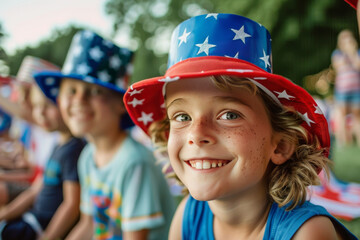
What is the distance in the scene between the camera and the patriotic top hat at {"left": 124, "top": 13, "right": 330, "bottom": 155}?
1166 millimetres

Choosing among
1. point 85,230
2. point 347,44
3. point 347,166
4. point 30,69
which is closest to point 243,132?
point 85,230

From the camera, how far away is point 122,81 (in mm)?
2258

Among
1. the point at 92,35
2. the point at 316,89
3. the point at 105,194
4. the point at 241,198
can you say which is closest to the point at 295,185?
the point at 241,198

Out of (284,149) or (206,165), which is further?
(284,149)

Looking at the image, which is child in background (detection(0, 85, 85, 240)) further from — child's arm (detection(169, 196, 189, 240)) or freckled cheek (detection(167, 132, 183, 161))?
freckled cheek (detection(167, 132, 183, 161))

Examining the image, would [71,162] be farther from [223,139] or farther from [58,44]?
[58,44]

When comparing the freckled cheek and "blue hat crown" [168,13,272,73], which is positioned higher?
"blue hat crown" [168,13,272,73]

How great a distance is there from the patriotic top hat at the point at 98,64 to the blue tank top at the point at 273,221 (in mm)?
941

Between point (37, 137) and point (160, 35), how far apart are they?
8.78m

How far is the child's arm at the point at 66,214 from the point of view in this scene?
2.44 meters

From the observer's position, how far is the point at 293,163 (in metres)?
1.36

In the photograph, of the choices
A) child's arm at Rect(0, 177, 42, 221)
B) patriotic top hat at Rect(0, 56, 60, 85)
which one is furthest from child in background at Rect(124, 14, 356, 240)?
patriotic top hat at Rect(0, 56, 60, 85)

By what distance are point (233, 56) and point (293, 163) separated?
53cm

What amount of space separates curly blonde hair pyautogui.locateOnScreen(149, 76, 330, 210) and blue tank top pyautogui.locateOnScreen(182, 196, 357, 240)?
43 mm
